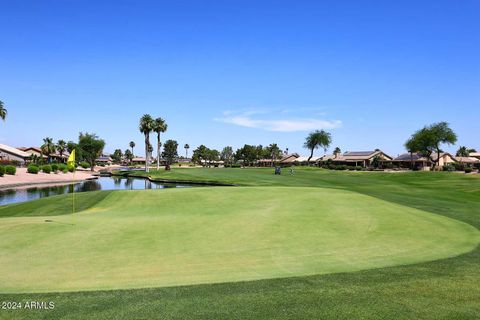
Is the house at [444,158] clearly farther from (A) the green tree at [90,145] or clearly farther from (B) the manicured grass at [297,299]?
(B) the manicured grass at [297,299]

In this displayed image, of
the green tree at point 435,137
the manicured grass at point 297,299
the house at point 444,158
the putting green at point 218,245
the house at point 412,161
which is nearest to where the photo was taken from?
the manicured grass at point 297,299

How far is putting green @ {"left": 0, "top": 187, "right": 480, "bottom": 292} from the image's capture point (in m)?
8.37

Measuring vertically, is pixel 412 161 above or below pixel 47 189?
above

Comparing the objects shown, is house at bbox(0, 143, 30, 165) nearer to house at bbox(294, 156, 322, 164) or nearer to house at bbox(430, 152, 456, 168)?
house at bbox(294, 156, 322, 164)

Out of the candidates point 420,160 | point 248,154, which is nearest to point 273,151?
point 248,154

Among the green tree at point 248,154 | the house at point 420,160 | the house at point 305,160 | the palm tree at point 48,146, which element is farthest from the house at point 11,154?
the house at point 420,160

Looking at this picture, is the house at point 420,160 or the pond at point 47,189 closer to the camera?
the pond at point 47,189

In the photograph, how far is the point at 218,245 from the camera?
36.3 feet

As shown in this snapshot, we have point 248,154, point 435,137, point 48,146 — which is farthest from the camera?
point 248,154

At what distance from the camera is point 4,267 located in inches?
347

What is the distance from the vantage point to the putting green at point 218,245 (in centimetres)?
837

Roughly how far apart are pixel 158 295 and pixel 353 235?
7552 mm

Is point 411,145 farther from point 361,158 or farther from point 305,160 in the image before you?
point 305,160

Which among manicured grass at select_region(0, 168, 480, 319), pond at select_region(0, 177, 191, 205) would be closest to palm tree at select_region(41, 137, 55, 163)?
pond at select_region(0, 177, 191, 205)
